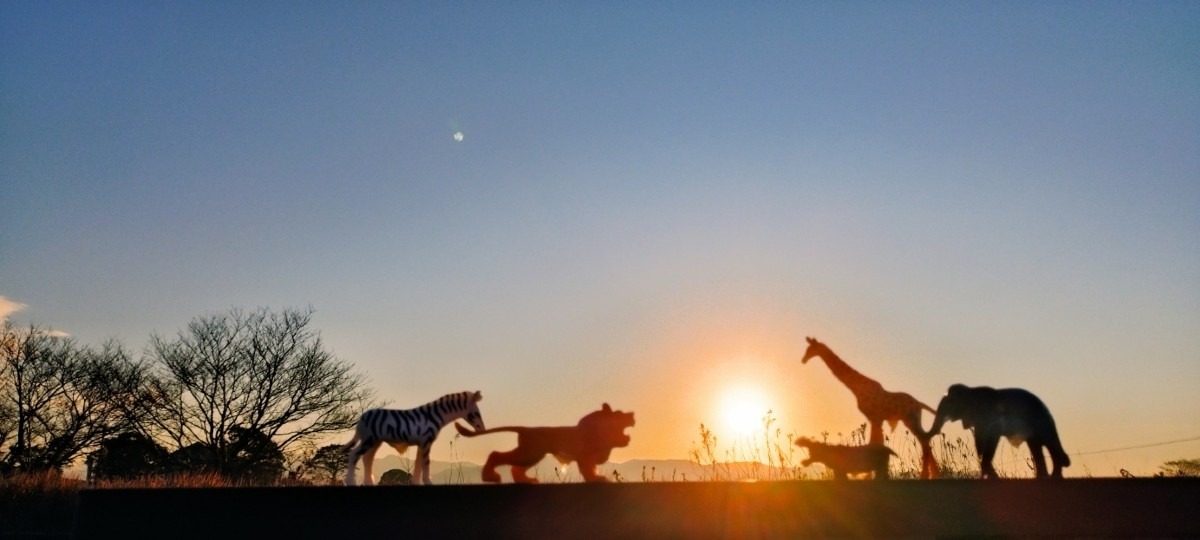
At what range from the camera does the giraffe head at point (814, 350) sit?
7.53 m

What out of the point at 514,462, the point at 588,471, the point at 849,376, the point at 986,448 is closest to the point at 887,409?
the point at 849,376

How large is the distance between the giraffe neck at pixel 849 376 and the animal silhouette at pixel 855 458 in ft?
2.89

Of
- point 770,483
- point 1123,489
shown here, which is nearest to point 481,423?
point 770,483

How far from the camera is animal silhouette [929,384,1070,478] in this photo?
635cm

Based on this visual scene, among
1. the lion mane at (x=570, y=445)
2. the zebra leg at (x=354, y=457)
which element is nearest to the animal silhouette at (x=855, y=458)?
the lion mane at (x=570, y=445)

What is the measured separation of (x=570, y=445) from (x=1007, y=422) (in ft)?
10.1

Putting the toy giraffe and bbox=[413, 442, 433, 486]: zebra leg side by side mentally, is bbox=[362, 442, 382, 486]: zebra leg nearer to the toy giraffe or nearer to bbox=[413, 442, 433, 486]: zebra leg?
bbox=[413, 442, 433, 486]: zebra leg

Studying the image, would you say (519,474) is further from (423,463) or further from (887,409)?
(887,409)

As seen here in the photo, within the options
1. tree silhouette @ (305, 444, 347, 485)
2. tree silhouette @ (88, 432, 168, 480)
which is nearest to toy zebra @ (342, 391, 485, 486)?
tree silhouette @ (305, 444, 347, 485)

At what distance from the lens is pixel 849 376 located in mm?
7250

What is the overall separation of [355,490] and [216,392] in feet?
75.4

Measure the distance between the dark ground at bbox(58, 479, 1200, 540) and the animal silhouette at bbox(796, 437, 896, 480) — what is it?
20.7 inches

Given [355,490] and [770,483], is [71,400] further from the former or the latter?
[770,483]

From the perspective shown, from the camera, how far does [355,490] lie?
597cm
